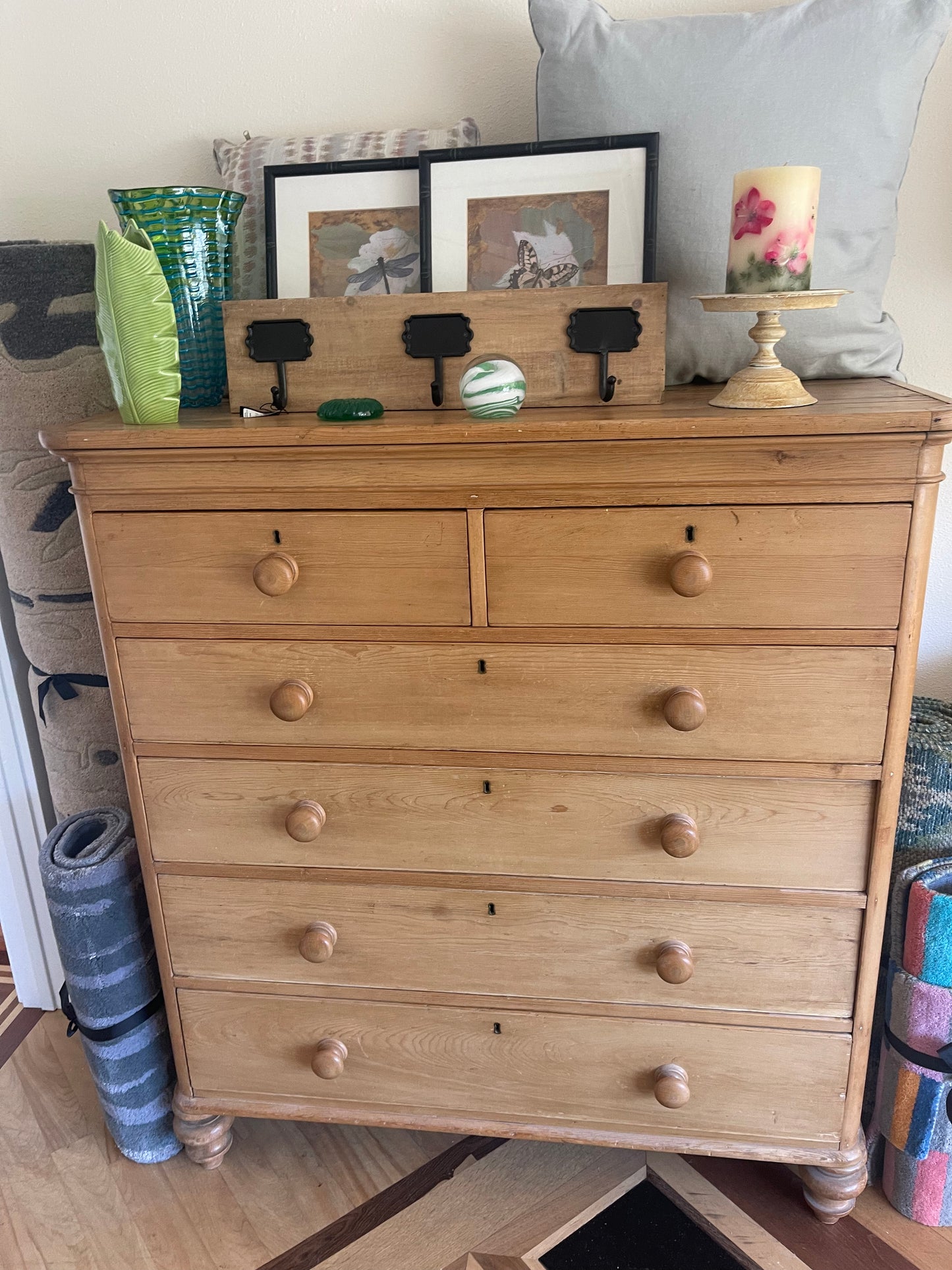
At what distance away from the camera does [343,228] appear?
1.29 meters

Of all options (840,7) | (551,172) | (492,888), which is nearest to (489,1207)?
(492,888)

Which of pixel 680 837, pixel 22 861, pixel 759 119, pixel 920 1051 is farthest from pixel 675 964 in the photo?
pixel 22 861

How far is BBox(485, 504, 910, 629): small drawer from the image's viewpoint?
98 centimetres

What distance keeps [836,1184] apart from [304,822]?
85 cm

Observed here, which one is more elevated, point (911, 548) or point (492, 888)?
point (911, 548)

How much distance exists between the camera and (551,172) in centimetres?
121

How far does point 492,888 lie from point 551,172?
91cm

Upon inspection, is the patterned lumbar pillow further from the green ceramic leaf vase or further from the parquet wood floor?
the parquet wood floor

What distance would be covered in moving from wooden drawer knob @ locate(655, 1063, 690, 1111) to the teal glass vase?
106 cm

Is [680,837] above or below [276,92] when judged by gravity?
below

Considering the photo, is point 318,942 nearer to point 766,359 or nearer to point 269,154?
point 766,359

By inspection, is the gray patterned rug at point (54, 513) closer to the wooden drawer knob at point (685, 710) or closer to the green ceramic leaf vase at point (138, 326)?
the green ceramic leaf vase at point (138, 326)

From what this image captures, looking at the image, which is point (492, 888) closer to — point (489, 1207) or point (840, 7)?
point (489, 1207)

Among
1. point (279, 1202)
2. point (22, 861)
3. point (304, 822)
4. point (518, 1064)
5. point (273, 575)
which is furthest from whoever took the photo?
point (22, 861)
